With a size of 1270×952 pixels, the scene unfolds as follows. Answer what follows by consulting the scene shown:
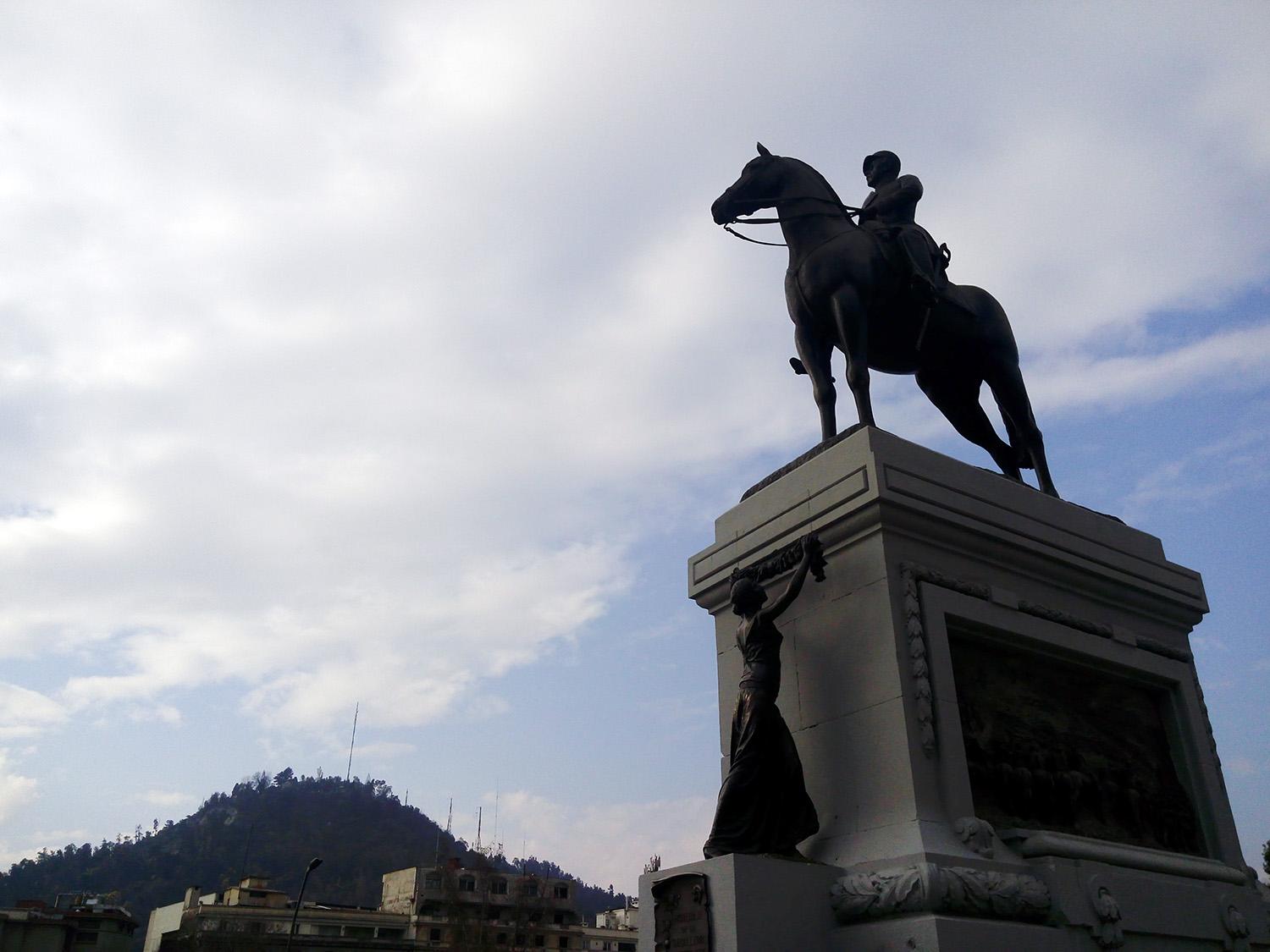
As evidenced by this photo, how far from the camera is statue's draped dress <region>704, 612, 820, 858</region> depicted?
25.0 feet

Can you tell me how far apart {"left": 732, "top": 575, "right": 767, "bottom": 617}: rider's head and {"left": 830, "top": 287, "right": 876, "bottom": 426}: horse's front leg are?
6.89 ft

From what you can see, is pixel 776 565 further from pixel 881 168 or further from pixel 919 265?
pixel 881 168

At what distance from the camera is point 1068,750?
8727mm

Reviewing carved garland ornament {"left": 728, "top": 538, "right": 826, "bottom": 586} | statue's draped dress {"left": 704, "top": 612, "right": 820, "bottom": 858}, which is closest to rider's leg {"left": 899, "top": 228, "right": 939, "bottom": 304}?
carved garland ornament {"left": 728, "top": 538, "right": 826, "bottom": 586}

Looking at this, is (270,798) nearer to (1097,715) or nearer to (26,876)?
(26,876)

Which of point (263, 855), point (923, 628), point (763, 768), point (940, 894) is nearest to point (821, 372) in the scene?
point (923, 628)

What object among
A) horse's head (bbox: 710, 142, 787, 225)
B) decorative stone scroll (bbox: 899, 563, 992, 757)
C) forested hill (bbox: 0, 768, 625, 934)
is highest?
forested hill (bbox: 0, 768, 625, 934)

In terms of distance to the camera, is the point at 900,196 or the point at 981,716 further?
the point at 900,196

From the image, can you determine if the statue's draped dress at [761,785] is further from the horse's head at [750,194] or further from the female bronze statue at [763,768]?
the horse's head at [750,194]

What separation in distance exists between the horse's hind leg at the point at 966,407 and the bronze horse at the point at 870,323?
1 cm

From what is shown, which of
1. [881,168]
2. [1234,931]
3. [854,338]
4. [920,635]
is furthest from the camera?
[881,168]

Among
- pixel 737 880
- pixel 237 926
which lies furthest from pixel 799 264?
pixel 237 926

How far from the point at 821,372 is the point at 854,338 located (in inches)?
21.2

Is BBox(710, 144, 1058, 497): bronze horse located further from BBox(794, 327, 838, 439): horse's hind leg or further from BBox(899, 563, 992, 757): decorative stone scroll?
BBox(899, 563, 992, 757): decorative stone scroll
